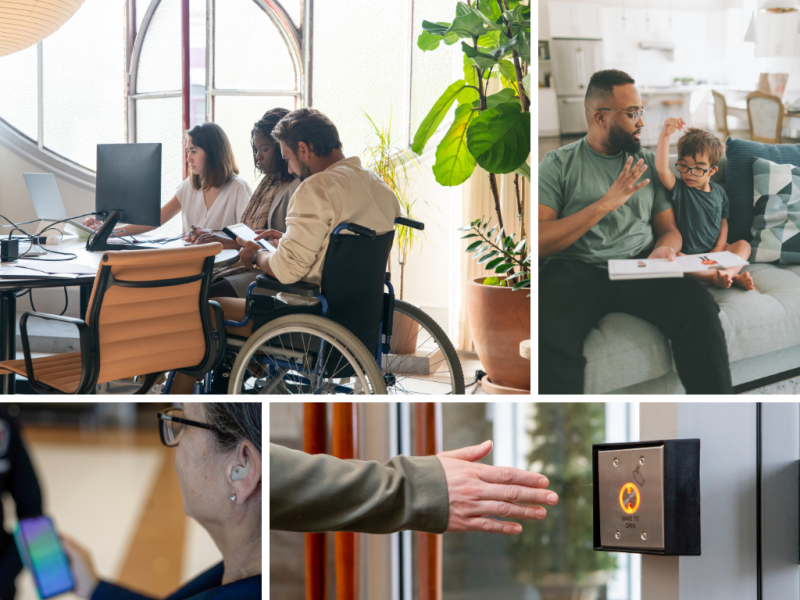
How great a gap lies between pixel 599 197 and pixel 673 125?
0.78ft

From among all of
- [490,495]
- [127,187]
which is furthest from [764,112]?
[127,187]

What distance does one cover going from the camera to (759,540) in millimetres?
860

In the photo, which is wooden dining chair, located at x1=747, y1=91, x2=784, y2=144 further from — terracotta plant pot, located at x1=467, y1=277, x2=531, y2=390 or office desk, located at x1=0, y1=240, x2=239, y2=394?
office desk, located at x1=0, y1=240, x2=239, y2=394

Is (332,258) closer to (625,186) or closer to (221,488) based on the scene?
(625,186)

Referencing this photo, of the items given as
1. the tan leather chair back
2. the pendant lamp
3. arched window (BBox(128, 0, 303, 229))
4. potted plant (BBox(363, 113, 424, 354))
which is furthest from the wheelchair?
arched window (BBox(128, 0, 303, 229))

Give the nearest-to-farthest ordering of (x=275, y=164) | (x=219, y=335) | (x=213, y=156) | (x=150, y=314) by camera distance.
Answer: (x=150, y=314)
(x=219, y=335)
(x=275, y=164)
(x=213, y=156)

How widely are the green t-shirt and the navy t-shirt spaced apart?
0.04 meters

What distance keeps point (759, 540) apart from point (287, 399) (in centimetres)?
65

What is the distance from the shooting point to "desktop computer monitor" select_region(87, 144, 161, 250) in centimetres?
283

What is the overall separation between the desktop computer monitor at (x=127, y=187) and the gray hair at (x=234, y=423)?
2.08m

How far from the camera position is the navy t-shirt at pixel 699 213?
1676 mm

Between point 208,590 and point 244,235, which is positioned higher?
point 244,235

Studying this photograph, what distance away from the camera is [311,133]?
2336mm

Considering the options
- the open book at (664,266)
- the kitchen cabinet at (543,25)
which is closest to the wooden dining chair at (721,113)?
the open book at (664,266)
